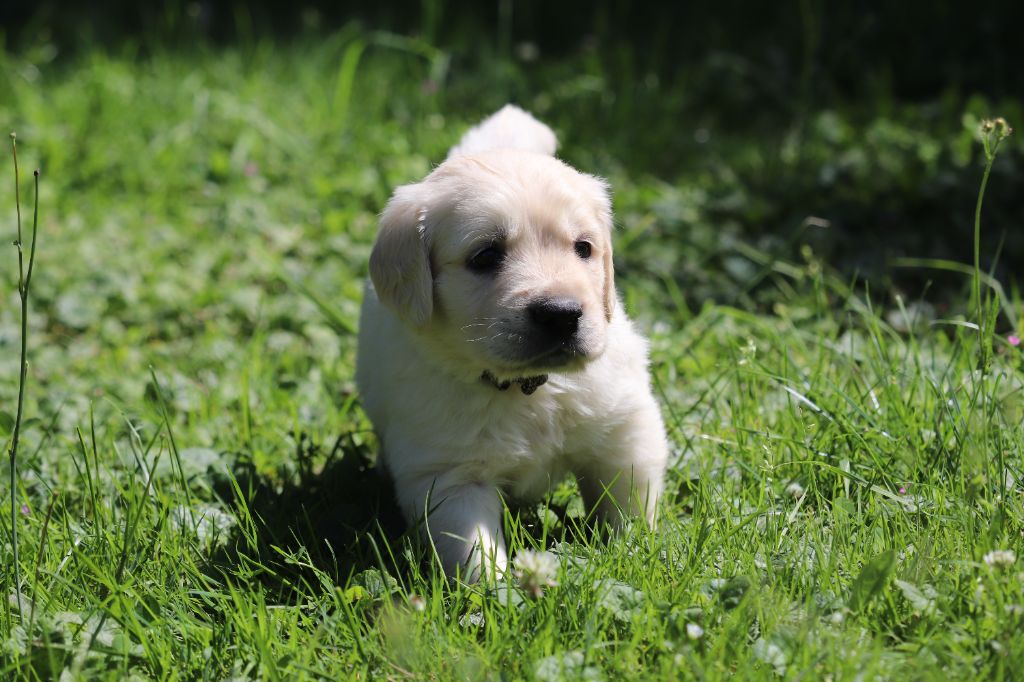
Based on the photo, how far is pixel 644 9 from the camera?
725 centimetres

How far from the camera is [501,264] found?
2498 mm

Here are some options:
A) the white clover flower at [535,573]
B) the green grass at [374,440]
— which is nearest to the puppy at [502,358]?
the green grass at [374,440]

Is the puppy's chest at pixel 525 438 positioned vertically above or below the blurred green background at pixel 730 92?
below

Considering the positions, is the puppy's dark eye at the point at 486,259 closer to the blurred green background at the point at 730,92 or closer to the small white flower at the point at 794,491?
the small white flower at the point at 794,491

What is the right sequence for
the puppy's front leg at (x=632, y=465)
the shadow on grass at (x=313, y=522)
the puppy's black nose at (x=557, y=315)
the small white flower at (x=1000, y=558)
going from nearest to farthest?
the small white flower at (x=1000, y=558)
the puppy's black nose at (x=557, y=315)
the shadow on grass at (x=313, y=522)
the puppy's front leg at (x=632, y=465)

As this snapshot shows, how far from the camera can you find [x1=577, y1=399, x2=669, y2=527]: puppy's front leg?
260 centimetres

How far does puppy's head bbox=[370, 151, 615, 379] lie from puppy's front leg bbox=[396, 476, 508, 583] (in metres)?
0.29

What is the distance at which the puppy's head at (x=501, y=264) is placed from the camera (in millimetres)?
2361

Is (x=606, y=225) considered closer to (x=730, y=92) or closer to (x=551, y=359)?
(x=551, y=359)

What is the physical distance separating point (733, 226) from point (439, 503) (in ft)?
8.77

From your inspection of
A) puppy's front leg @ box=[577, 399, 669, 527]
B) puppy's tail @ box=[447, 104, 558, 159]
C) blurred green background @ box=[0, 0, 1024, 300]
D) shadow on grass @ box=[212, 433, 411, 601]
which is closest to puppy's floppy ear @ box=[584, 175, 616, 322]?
puppy's front leg @ box=[577, 399, 669, 527]

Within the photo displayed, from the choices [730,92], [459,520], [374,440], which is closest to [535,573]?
[459,520]

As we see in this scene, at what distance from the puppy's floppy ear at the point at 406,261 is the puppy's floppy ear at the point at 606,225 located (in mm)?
425

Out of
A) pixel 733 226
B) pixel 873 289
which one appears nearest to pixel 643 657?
pixel 873 289
